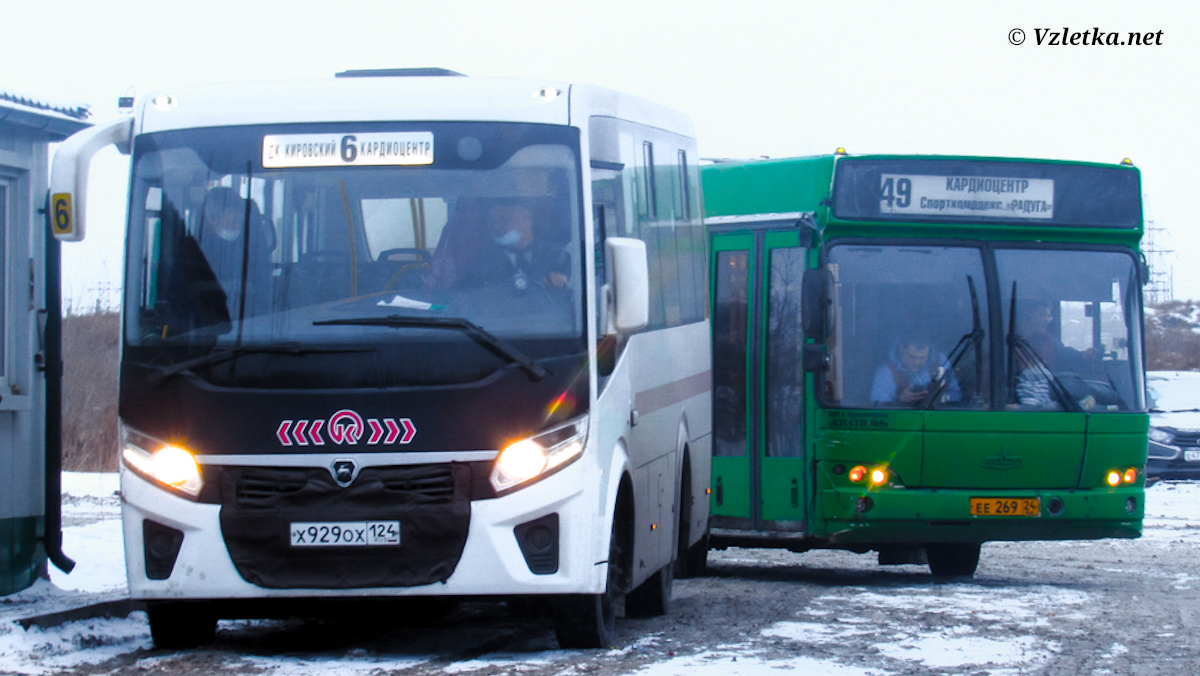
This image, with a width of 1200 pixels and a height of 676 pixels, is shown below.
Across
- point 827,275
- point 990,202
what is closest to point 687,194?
point 827,275

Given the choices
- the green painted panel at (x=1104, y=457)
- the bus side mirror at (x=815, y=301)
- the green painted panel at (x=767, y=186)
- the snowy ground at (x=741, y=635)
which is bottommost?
the snowy ground at (x=741, y=635)

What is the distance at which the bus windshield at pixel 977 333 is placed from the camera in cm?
1351

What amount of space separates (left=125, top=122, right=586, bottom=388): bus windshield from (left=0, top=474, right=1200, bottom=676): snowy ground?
4.71 feet

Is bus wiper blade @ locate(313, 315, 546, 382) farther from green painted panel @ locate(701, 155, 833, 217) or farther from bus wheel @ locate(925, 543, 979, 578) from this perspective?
bus wheel @ locate(925, 543, 979, 578)

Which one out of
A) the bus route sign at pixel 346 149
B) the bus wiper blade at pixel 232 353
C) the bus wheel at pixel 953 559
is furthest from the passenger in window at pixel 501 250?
the bus wheel at pixel 953 559

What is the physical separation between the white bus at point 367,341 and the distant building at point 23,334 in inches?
82.6

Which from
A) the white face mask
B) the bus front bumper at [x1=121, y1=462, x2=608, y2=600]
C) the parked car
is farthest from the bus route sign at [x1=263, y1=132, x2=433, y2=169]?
the parked car

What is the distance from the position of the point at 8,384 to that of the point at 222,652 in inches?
109

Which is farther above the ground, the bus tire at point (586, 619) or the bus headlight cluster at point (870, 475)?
the bus headlight cluster at point (870, 475)

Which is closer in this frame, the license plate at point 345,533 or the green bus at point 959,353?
the license plate at point 345,533

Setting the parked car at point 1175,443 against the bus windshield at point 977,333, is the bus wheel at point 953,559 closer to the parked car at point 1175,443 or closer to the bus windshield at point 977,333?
the bus windshield at point 977,333

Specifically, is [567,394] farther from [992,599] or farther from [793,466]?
[793,466]

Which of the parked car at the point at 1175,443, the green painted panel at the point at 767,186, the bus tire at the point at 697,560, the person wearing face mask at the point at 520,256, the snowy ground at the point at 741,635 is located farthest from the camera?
the parked car at the point at 1175,443

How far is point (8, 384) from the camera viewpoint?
10.9 metres
